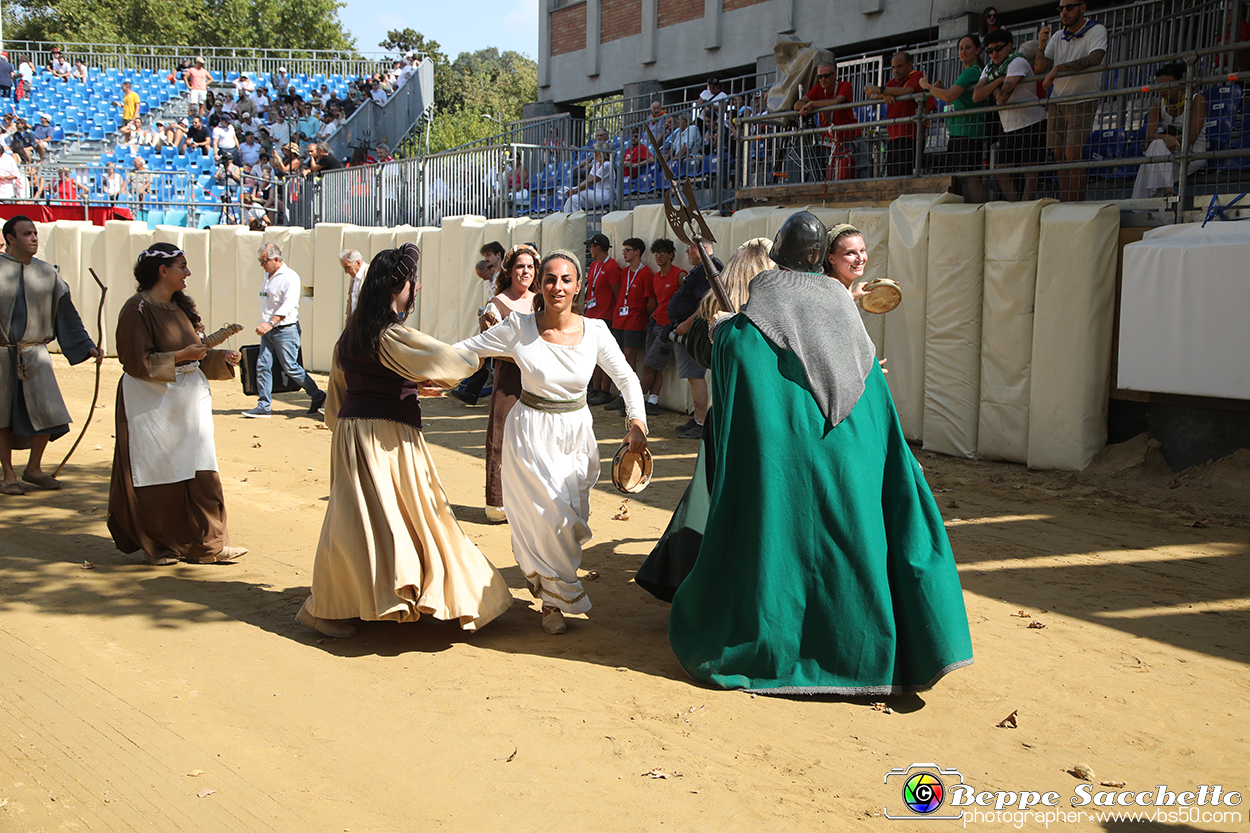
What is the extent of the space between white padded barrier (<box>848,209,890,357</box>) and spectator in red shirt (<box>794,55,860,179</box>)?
1.49 metres

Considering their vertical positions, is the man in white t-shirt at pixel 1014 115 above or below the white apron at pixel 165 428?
above

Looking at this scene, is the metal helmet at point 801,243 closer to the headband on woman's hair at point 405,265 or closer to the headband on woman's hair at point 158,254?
the headband on woman's hair at point 405,265

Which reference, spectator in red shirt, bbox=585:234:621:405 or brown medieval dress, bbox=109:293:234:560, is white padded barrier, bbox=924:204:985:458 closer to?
spectator in red shirt, bbox=585:234:621:405

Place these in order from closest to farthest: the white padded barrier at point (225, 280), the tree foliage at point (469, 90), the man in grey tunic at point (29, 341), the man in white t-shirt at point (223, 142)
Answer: the man in grey tunic at point (29, 341) < the white padded barrier at point (225, 280) < the man in white t-shirt at point (223, 142) < the tree foliage at point (469, 90)

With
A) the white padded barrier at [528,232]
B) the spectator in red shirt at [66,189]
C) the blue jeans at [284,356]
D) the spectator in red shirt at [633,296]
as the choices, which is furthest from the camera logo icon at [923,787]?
the spectator in red shirt at [66,189]

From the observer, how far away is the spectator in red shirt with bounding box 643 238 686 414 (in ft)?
40.2

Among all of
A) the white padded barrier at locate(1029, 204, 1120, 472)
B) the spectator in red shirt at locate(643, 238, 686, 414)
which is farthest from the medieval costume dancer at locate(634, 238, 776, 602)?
the spectator in red shirt at locate(643, 238, 686, 414)

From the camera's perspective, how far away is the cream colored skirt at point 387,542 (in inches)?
193

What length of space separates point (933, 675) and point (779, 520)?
91cm

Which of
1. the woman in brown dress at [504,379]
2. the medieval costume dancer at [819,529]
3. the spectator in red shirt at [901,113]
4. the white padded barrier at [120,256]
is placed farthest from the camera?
the white padded barrier at [120,256]

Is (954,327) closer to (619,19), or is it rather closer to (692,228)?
(692,228)

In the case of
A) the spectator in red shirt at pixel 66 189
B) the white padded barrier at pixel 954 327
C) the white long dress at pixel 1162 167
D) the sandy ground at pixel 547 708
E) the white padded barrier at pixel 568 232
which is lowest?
the sandy ground at pixel 547 708

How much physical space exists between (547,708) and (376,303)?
6.82 ft

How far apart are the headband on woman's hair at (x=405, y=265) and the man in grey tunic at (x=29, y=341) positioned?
413 centimetres
